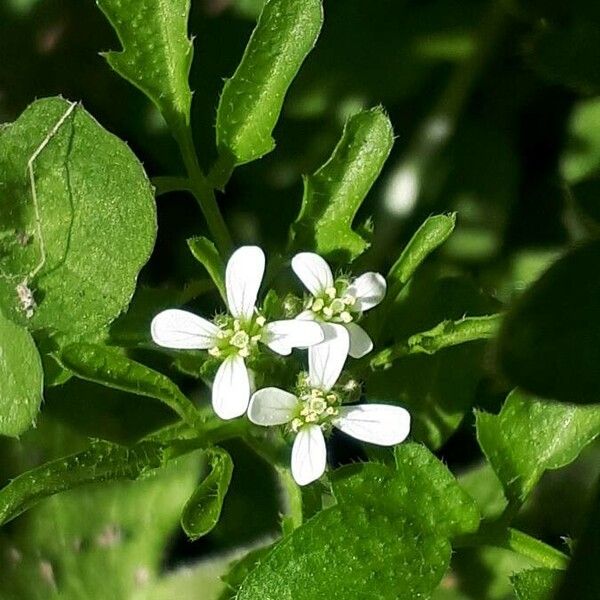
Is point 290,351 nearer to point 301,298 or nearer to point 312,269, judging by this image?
point 312,269

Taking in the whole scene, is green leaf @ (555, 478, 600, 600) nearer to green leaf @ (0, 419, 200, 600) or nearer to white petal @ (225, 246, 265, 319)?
white petal @ (225, 246, 265, 319)

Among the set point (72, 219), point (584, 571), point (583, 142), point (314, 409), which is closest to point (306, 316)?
point (314, 409)

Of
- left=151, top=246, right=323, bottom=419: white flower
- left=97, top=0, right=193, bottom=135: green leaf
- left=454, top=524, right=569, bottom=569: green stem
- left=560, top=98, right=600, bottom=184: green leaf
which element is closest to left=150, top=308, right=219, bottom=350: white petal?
left=151, top=246, right=323, bottom=419: white flower

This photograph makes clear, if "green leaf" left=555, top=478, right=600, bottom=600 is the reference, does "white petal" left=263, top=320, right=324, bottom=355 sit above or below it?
below

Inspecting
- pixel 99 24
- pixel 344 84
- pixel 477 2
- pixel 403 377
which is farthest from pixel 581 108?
pixel 99 24

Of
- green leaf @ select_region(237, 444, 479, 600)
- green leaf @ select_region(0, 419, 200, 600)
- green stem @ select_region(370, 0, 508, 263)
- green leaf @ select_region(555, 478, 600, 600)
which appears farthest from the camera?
green stem @ select_region(370, 0, 508, 263)

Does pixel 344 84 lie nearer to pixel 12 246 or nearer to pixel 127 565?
pixel 12 246
